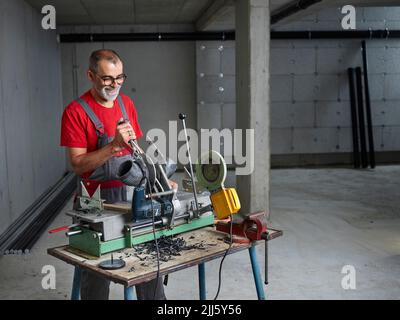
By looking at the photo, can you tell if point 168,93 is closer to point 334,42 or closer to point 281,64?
point 281,64

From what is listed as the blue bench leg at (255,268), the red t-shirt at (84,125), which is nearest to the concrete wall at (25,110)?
the red t-shirt at (84,125)

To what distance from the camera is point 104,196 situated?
2027 millimetres

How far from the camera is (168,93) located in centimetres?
735

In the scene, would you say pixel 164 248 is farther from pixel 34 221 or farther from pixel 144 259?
pixel 34 221

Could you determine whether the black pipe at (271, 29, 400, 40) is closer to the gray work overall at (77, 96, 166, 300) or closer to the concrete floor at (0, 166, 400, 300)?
the concrete floor at (0, 166, 400, 300)

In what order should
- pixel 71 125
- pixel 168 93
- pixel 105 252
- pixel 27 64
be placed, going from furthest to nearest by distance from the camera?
pixel 168 93, pixel 27 64, pixel 71 125, pixel 105 252

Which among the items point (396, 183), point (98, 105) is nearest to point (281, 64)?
point (396, 183)

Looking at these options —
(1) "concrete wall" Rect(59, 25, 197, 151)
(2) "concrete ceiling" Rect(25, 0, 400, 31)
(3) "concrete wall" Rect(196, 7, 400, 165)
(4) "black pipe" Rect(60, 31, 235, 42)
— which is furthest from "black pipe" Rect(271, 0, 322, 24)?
(1) "concrete wall" Rect(59, 25, 197, 151)

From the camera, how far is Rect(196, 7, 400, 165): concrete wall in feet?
23.8

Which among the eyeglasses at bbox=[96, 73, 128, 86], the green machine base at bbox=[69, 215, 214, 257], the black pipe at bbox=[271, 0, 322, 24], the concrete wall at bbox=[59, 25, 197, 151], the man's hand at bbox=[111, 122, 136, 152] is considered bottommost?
the green machine base at bbox=[69, 215, 214, 257]

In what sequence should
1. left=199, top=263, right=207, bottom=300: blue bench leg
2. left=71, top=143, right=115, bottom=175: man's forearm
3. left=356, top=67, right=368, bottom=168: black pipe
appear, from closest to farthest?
left=71, top=143, right=115, bottom=175: man's forearm → left=199, top=263, right=207, bottom=300: blue bench leg → left=356, top=67, right=368, bottom=168: black pipe

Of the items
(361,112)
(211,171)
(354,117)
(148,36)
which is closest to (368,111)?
(361,112)

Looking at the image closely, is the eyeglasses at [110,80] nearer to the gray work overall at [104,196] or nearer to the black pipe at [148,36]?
the gray work overall at [104,196]
